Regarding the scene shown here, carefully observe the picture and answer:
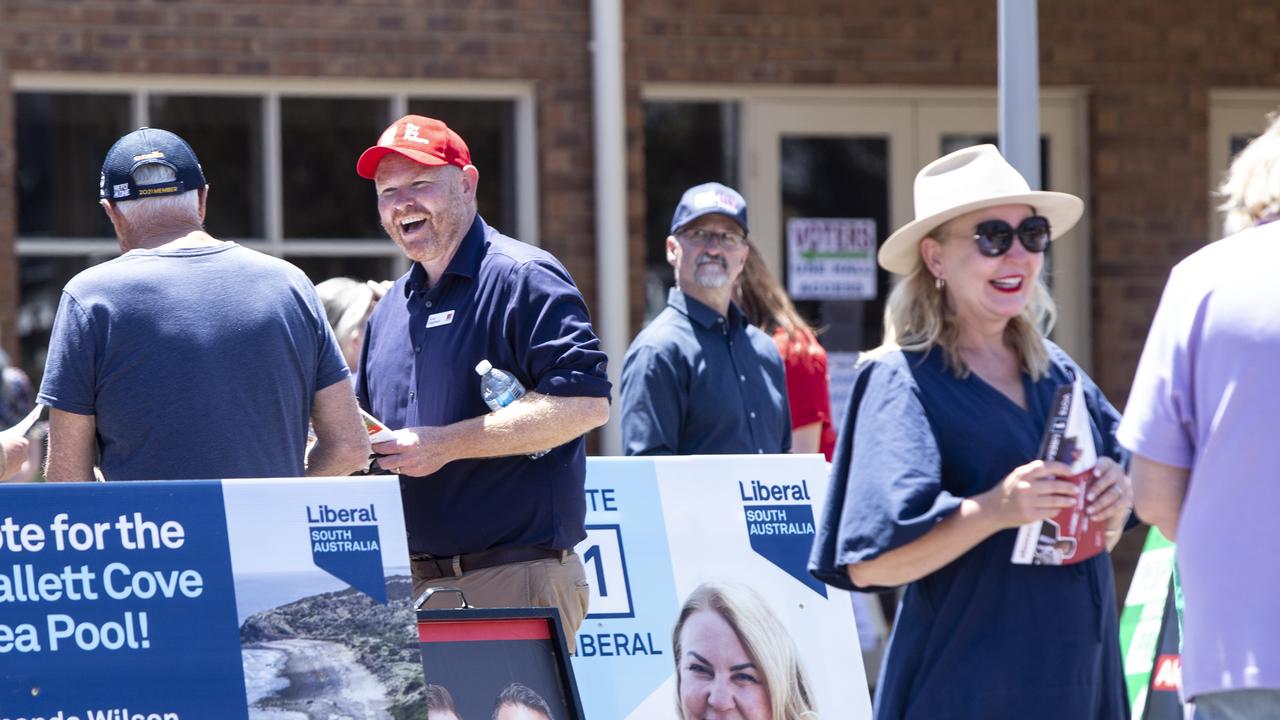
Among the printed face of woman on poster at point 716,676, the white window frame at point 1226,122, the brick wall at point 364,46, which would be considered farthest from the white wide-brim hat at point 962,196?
the white window frame at point 1226,122

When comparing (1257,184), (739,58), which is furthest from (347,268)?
(1257,184)

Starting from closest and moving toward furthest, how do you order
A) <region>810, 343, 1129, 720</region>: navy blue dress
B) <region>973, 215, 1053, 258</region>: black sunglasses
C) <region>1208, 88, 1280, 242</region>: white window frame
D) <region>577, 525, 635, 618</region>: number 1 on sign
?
<region>810, 343, 1129, 720</region>: navy blue dress
<region>973, 215, 1053, 258</region>: black sunglasses
<region>577, 525, 635, 618</region>: number 1 on sign
<region>1208, 88, 1280, 242</region>: white window frame

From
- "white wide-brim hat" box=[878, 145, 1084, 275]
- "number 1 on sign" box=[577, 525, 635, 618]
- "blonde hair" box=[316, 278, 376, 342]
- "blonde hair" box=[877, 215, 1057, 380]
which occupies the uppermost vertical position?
"white wide-brim hat" box=[878, 145, 1084, 275]

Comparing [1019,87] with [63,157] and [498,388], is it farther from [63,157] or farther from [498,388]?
[63,157]

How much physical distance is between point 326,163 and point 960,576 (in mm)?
6320

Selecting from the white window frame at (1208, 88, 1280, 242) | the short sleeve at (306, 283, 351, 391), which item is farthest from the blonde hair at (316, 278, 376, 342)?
the white window frame at (1208, 88, 1280, 242)

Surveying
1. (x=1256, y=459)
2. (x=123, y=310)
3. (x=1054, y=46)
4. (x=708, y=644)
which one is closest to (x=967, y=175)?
(x=1256, y=459)

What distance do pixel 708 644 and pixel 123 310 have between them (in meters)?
2.39

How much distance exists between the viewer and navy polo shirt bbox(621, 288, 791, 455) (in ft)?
20.6

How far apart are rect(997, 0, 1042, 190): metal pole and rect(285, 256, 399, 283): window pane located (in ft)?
12.4

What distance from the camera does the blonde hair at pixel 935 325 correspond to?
3746 mm

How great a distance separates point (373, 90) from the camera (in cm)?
930

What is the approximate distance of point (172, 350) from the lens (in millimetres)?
4402

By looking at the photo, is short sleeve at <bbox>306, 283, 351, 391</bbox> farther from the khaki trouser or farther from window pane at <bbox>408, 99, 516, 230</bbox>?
window pane at <bbox>408, 99, 516, 230</bbox>
